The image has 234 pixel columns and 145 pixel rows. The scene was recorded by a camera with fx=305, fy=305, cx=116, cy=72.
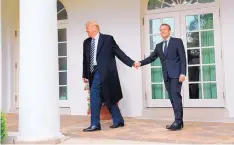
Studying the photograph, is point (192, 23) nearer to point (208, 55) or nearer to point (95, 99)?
point (208, 55)

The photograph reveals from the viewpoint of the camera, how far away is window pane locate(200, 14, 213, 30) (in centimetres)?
576

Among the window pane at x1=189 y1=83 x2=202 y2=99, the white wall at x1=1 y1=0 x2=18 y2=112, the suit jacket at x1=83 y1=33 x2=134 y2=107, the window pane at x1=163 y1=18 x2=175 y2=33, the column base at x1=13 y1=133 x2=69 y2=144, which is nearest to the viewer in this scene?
the column base at x1=13 y1=133 x2=69 y2=144

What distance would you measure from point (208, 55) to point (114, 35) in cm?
191

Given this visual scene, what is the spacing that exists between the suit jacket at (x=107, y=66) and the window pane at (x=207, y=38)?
1964 millimetres

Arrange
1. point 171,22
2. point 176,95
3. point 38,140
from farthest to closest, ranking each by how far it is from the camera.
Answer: point 171,22 < point 176,95 < point 38,140

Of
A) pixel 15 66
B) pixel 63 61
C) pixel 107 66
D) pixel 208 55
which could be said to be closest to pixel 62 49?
pixel 63 61

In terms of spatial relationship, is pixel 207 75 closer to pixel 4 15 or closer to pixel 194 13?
pixel 194 13

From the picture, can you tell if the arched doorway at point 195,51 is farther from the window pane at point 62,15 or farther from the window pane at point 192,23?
the window pane at point 62,15

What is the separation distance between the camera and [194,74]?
5855mm

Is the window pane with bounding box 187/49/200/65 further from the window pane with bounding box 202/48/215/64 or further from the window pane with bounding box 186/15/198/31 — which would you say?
the window pane with bounding box 186/15/198/31

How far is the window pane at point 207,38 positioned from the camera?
573cm

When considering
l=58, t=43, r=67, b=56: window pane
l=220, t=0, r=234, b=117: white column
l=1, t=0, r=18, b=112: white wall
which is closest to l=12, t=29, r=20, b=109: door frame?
l=1, t=0, r=18, b=112: white wall

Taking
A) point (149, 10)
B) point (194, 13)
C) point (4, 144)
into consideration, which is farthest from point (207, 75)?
point (4, 144)

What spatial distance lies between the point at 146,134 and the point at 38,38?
1.81 meters
